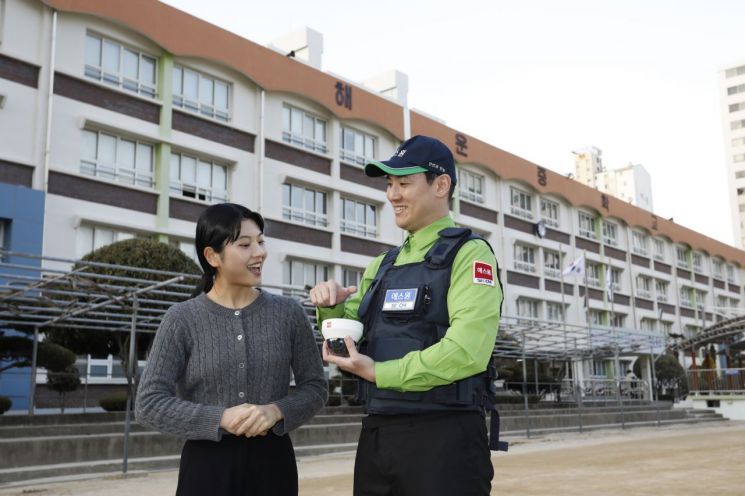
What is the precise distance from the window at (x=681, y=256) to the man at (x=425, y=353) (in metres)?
51.7

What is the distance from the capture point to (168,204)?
2181cm

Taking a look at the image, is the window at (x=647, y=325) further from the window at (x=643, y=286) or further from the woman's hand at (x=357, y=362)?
the woman's hand at (x=357, y=362)

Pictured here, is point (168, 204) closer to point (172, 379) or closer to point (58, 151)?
point (58, 151)

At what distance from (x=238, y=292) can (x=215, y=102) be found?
22204 millimetres

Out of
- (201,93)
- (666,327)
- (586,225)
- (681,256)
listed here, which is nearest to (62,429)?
(201,93)

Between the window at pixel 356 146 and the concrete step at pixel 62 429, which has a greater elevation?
the window at pixel 356 146

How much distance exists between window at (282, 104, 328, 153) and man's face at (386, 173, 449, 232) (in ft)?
78.3

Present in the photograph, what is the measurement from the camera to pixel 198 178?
23391mm

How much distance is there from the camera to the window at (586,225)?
42.7m

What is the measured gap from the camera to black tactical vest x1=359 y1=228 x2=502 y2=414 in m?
2.63

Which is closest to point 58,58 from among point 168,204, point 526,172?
point 168,204

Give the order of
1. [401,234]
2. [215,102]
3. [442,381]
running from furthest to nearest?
[401,234] → [215,102] → [442,381]

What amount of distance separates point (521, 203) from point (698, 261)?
2240cm

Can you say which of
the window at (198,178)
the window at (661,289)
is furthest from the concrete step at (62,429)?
the window at (661,289)
